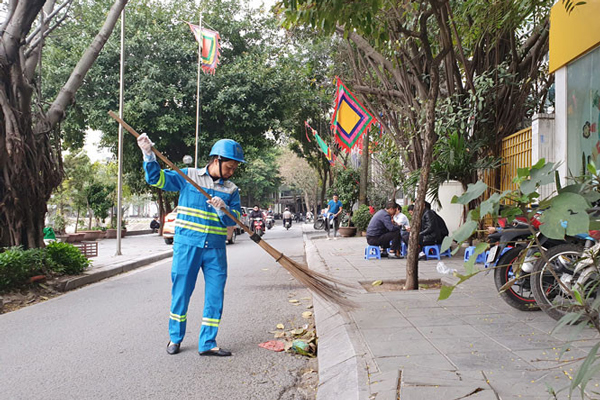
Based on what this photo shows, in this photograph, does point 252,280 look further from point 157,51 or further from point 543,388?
point 157,51

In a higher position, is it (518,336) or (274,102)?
(274,102)

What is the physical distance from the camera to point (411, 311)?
4.72 meters

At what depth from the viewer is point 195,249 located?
3.96 metres

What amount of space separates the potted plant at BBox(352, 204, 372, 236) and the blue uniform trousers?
13702 millimetres

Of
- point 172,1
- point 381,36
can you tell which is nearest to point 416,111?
point 381,36

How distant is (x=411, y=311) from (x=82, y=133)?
20.3m

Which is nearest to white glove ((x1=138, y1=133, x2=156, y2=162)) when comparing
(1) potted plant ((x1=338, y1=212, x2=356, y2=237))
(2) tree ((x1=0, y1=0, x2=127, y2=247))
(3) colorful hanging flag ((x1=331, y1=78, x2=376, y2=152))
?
(2) tree ((x1=0, y1=0, x2=127, y2=247))

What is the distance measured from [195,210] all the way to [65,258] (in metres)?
4.89

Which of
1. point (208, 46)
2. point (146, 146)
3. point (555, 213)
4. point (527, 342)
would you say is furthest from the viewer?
point (208, 46)

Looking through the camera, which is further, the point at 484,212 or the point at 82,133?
the point at 82,133

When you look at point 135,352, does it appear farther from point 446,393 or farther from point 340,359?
point 446,393

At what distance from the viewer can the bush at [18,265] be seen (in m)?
6.18

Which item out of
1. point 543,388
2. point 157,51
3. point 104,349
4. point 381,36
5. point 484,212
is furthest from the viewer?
point 157,51

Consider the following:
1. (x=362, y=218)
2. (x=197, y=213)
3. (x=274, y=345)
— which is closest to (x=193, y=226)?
(x=197, y=213)
